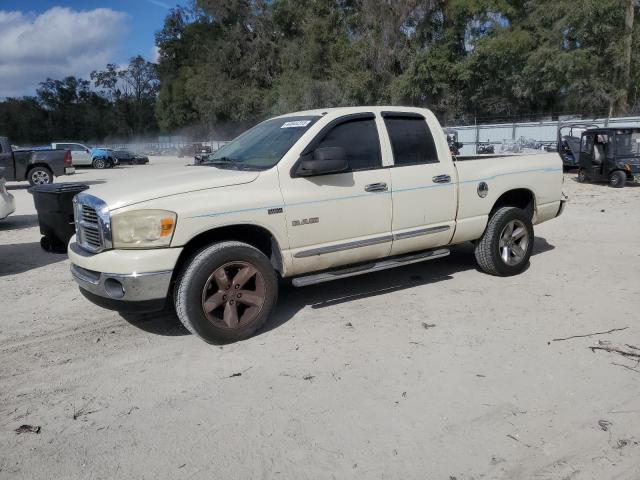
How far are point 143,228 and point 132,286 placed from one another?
439mm

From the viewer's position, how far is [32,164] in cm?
1705

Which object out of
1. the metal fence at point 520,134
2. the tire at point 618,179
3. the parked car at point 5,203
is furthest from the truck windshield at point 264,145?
the metal fence at point 520,134

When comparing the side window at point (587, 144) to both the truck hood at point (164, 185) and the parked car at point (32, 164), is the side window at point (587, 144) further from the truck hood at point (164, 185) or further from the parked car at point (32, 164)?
the parked car at point (32, 164)

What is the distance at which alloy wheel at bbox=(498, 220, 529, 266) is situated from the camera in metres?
6.06

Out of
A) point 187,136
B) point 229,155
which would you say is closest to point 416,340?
point 229,155

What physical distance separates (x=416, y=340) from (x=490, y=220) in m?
2.22

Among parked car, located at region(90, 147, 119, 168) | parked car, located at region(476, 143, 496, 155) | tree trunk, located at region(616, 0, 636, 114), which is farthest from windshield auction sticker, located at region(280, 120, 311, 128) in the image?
parked car, located at region(90, 147, 119, 168)

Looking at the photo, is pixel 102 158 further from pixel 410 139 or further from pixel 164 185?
pixel 164 185

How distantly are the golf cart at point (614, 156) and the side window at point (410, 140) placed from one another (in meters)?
11.1

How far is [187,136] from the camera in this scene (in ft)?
222

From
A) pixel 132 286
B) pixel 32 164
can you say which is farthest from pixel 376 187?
pixel 32 164

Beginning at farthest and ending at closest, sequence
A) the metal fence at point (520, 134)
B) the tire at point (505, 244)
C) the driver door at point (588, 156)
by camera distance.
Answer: the metal fence at point (520, 134) → the driver door at point (588, 156) → the tire at point (505, 244)

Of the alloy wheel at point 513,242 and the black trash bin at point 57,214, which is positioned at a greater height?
the black trash bin at point 57,214

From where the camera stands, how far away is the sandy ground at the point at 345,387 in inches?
114
